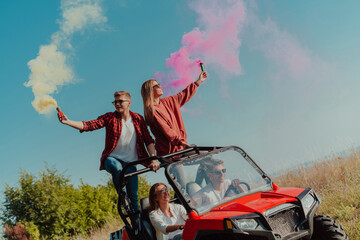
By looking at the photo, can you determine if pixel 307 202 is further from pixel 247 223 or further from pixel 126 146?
pixel 126 146

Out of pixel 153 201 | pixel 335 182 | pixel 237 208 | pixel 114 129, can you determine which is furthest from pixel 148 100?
pixel 335 182

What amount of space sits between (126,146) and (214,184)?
1.83m

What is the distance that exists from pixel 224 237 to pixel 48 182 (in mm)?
11790

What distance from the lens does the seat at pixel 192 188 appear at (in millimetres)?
3429

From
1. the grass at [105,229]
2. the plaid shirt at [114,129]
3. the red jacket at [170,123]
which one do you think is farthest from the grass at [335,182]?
the grass at [105,229]

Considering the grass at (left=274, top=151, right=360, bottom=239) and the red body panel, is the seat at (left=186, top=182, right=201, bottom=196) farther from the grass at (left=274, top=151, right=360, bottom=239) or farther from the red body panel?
the grass at (left=274, top=151, right=360, bottom=239)

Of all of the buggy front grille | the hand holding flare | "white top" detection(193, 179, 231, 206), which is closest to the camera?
the buggy front grille

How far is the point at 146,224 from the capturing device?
12.7 ft

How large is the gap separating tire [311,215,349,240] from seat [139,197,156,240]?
1666 millimetres

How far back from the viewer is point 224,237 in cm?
300

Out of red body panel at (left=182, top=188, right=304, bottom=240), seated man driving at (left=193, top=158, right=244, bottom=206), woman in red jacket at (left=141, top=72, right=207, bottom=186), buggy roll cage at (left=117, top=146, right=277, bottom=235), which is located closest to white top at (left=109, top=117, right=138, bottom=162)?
woman in red jacket at (left=141, top=72, right=207, bottom=186)

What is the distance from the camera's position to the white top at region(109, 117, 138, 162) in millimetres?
4957

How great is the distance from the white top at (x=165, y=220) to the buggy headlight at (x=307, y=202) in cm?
119

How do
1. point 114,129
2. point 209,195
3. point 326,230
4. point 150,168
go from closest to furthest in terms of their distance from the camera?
1. point 326,230
2. point 209,195
3. point 150,168
4. point 114,129
